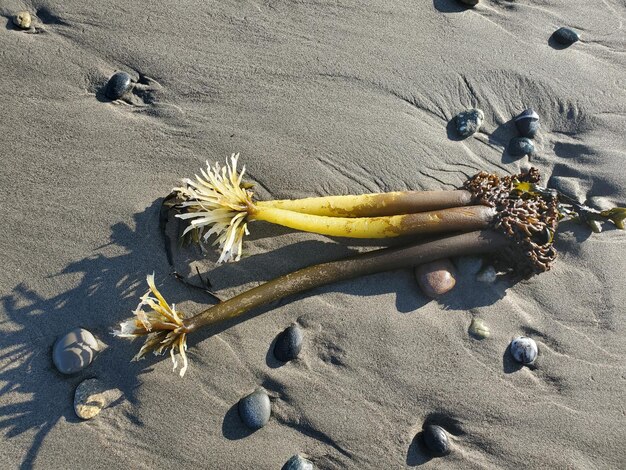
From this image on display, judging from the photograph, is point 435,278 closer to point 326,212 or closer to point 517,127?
point 326,212

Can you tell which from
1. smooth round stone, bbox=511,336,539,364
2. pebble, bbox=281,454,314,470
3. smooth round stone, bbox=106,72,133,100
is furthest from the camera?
smooth round stone, bbox=106,72,133,100

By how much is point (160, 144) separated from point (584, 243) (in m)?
3.25

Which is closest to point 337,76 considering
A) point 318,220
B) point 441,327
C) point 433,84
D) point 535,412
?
point 433,84

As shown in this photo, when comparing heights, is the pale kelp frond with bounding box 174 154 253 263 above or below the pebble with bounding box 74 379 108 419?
above

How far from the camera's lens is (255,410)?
3322 mm

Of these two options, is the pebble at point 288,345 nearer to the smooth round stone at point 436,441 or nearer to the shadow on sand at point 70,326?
the shadow on sand at point 70,326

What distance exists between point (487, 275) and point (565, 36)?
2085 millimetres

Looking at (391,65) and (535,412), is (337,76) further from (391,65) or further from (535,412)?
(535,412)

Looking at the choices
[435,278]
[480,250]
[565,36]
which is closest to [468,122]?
[480,250]

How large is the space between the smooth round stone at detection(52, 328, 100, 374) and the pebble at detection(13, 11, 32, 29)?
229cm

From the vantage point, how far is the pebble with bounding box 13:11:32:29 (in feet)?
12.2

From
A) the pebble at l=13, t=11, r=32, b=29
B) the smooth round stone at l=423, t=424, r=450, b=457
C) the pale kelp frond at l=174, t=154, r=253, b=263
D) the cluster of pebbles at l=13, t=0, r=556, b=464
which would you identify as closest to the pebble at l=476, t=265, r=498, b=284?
the cluster of pebbles at l=13, t=0, r=556, b=464

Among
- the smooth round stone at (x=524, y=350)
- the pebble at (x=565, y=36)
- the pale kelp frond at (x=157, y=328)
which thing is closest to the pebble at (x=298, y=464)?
the pale kelp frond at (x=157, y=328)

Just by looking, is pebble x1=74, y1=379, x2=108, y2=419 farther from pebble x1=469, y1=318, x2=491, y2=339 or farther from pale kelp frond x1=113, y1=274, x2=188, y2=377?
pebble x1=469, y1=318, x2=491, y2=339
